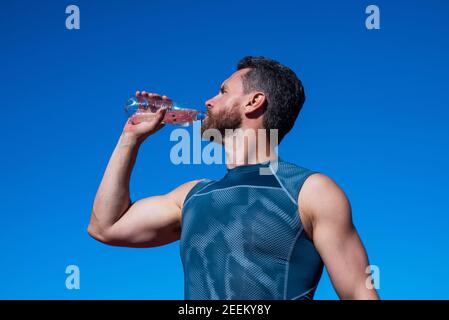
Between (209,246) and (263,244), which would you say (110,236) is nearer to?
A: (209,246)

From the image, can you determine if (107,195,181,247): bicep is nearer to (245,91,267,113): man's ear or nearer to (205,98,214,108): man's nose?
(205,98,214,108): man's nose

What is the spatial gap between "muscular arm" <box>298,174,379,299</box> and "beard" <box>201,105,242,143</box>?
90 cm

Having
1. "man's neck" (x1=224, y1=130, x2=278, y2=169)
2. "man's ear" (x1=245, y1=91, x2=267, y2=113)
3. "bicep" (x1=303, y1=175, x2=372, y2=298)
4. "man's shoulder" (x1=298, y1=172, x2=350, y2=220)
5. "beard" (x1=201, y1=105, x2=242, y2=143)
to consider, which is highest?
"man's ear" (x1=245, y1=91, x2=267, y2=113)

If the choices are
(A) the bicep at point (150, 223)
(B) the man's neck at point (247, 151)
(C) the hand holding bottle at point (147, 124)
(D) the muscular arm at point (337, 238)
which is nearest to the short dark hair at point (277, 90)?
(B) the man's neck at point (247, 151)

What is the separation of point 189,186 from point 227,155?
367 millimetres

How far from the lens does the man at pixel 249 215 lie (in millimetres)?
3695

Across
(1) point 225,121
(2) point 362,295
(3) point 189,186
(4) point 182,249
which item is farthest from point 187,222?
(2) point 362,295

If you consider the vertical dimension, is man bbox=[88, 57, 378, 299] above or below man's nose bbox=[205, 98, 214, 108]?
below

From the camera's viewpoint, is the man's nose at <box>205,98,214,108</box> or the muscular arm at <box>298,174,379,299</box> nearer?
the muscular arm at <box>298,174,379,299</box>

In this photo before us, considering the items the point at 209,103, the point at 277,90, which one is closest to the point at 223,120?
the point at 209,103

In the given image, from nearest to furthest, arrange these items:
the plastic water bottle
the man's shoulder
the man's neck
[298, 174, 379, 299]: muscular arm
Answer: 1. [298, 174, 379, 299]: muscular arm
2. the man's shoulder
3. the man's neck
4. the plastic water bottle

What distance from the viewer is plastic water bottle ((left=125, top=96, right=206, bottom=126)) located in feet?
15.9

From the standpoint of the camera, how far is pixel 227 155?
4.48 metres

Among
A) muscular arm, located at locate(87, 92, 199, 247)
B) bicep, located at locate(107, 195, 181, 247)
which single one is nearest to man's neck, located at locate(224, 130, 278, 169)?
muscular arm, located at locate(87, 92, 199, 247)
